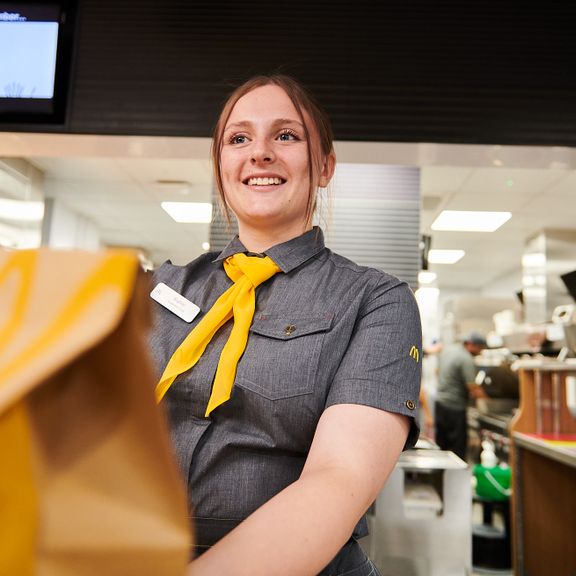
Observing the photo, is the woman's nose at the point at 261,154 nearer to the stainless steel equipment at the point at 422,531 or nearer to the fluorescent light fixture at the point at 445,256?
the stainless steel equipment at the point at 422,531

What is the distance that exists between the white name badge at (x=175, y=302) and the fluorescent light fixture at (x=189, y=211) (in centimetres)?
507

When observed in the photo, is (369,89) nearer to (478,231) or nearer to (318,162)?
(318,162)

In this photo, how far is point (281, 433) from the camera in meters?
0.88

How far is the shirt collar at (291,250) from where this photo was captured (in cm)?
104

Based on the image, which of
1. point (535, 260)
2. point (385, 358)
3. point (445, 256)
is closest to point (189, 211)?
point (535, 260)

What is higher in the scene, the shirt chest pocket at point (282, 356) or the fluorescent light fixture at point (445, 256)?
the fluorescent light fixture at point (445, 256)

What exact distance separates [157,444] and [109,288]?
3.0 inches

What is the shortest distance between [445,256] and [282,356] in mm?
8333

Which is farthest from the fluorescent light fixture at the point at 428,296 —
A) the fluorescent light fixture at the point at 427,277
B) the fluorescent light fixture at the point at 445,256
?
the fluorescent light fixture at the point at 445,256

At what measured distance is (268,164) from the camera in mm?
1059

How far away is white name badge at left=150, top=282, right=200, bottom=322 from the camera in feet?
3.27

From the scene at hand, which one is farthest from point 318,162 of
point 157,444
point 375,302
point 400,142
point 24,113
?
point 24,113

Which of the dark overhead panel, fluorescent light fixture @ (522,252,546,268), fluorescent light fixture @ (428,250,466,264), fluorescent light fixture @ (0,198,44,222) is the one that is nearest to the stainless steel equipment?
the dark overhead panel

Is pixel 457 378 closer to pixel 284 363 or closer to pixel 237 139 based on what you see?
pixel 237 139
